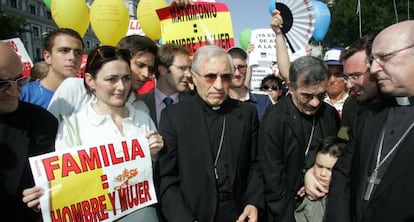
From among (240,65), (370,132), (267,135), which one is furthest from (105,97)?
(240,65)

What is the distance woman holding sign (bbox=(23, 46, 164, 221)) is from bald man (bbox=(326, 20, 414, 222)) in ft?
4.10

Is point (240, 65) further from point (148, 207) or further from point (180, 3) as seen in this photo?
point (148, 207)

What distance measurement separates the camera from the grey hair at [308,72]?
260 cm

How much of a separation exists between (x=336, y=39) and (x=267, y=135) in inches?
1206

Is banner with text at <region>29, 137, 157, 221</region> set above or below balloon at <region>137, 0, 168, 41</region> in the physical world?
below

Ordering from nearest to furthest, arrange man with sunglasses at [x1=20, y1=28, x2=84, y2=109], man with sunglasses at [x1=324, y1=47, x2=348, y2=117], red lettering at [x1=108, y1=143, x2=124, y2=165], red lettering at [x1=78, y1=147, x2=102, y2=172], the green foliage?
red lettering at [x1=78, y1=147, x2=102, y2=172] → red lettering at [x1=108, y1=143, x2=124, y2=165] → man with sunglasses at [x1=20, y1=28, x2=84, y2=109] → man with sunglasses at [x1=324, y1=47, x2=348, y2=117] → the green foliage

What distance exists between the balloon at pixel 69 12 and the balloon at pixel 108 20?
21 centimetres

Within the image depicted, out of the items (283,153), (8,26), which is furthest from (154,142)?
(8,26)

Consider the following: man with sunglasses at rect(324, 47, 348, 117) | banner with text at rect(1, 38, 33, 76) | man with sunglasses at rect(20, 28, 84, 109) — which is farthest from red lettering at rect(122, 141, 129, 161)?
banner with text at rect(1, 38, 33, 76)

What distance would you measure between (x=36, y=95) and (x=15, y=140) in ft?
5.02

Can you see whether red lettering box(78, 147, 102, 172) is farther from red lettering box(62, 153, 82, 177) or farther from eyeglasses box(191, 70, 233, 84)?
eyeglasses box(191, 70, 233, 84)

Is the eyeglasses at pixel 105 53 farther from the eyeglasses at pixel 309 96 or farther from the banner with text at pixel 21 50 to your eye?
the banner with text at pixel 21 50

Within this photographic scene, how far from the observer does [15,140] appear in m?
2.05

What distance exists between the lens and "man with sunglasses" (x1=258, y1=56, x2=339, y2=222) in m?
2.60
